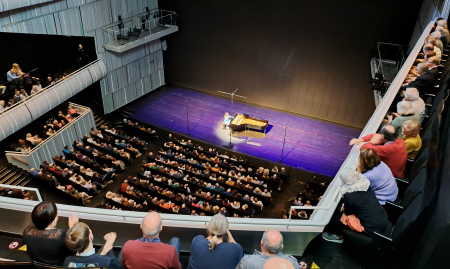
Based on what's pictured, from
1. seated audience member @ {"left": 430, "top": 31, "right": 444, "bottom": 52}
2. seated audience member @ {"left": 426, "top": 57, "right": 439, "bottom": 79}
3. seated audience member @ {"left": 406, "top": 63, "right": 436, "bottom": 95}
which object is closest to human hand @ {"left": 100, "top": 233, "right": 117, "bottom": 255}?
seated audience member @ {"left": 406, "top": 63, "right": 436, "bottom": 95}

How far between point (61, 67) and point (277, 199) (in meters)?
10.6

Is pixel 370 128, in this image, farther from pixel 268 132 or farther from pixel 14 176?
pixel 14 176

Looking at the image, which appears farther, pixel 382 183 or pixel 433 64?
Answer: pixel 433 64

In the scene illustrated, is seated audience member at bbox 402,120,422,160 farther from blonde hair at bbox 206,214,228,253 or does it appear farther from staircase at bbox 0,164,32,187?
staircase at bbox 0,164,32,187

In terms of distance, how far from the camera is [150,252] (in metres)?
2.81

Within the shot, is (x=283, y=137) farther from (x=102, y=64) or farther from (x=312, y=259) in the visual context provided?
(x=312, y=259)

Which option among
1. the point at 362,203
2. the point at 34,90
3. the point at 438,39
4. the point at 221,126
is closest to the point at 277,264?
the point at 362,203

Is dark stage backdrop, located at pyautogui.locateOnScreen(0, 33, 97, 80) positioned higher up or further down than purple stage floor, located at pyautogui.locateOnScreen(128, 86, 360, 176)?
higher up

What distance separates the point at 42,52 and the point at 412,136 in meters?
14.2

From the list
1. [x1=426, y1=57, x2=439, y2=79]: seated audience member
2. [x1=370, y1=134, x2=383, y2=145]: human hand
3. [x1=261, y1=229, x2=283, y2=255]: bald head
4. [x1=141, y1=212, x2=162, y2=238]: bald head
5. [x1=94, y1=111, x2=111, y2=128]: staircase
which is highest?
[x1=426, y1=57, x2=439, y2=79]: seated audience member

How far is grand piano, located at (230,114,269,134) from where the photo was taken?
14.3m

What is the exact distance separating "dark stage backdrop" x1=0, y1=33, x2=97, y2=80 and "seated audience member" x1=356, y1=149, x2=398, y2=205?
12.8 meters

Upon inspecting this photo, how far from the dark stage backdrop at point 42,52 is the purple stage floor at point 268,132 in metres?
3.61

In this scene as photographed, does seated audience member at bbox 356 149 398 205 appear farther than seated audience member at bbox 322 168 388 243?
Yes
